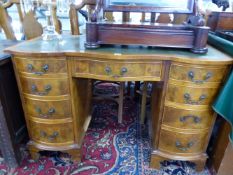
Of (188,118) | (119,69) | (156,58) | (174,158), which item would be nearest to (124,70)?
(119,69)

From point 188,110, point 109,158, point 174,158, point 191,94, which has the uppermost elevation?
point 191,94

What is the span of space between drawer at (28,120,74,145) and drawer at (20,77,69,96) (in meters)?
0.24

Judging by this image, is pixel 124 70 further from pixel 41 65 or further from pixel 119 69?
pixel 41 65

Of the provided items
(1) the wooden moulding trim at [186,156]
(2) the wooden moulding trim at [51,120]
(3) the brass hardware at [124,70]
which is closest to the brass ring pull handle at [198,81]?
(3) the brass hardware at [124,70]

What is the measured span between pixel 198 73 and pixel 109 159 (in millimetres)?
928

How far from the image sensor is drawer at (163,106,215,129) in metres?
1.05

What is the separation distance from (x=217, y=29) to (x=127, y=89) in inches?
51.7

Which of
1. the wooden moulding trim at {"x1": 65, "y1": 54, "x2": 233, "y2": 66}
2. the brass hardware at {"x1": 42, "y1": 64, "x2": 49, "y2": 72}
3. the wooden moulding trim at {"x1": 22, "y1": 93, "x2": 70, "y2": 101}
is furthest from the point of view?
the wooden moulding trim at {"x1": 22, "y1": 93, "x2": 70, "y2": 101}

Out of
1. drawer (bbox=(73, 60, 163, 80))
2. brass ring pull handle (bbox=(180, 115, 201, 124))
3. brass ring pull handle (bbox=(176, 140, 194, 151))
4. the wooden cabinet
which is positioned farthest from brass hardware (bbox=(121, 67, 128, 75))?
brass ring pull handle (bbox=(176, 140, 194, 151))

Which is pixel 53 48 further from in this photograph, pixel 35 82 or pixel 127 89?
pixel 127 89

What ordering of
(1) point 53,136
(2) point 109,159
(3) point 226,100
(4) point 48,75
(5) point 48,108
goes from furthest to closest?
(2) point 109,159 → (1) point 53,136 → (5) point 48,108 → (4) point 48,75 → (3) point 226,100

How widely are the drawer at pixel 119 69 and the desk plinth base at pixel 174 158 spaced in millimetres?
575

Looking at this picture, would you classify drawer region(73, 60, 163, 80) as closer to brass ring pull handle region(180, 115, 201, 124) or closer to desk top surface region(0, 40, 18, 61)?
brass ring pull handle region(180, 115, 201, 124)

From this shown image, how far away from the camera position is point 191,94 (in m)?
0.99
